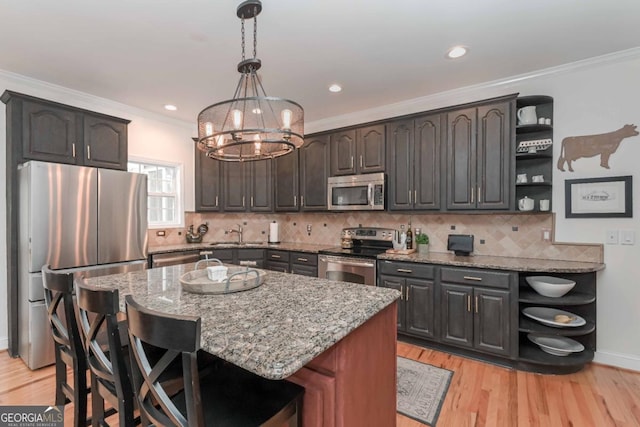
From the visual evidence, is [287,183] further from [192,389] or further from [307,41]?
[192,389]

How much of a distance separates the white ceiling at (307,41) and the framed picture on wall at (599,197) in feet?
3.66

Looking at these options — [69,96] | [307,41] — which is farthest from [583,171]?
[69,96]

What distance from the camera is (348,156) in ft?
13.0

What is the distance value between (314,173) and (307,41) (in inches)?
79.1

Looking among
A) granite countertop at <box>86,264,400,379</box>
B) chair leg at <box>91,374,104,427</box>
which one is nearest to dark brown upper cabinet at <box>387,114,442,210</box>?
granite countertop at <box>86,264,400,379</box>

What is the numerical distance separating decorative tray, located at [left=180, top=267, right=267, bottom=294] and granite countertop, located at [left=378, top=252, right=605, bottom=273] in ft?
5.97

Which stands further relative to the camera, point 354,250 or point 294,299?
point 354,250

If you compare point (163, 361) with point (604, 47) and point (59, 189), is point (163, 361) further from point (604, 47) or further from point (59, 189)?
point (604, 47)

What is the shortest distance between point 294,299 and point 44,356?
269 centimetres

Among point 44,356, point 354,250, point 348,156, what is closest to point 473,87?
point 348,156

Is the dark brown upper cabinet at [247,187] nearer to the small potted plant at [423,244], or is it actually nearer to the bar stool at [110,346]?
the small potted plant at [423,244]

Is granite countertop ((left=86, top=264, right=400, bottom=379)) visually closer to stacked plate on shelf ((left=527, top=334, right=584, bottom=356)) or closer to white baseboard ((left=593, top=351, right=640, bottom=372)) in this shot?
stacked plate on shelf ((left=527, top=334, right=584, bottom=356))

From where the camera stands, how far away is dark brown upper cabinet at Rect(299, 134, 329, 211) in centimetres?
418

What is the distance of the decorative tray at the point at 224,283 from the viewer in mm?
1673
